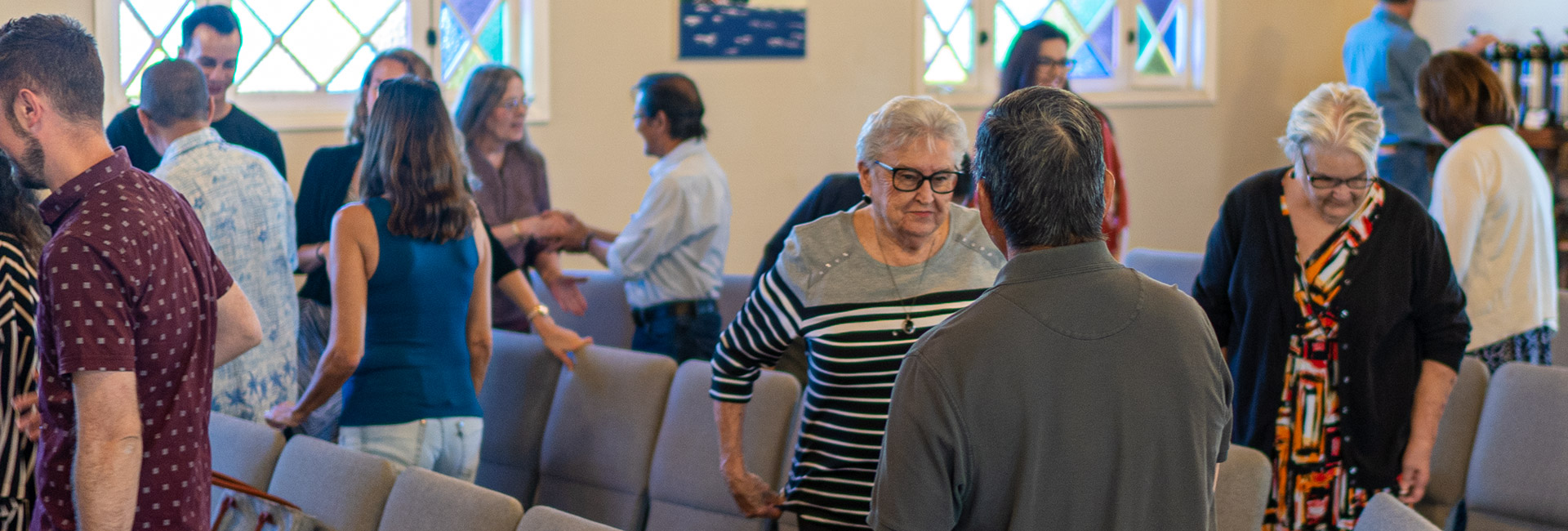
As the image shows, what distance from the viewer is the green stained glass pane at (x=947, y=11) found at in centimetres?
711

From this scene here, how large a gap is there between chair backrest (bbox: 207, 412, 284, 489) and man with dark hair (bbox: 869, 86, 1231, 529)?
1.91 m

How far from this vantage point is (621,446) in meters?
3.38

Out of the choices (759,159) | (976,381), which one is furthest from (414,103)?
(759,159)

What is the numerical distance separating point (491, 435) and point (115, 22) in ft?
7.41

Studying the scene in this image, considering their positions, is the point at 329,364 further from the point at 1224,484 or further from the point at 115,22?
the point at 115,22

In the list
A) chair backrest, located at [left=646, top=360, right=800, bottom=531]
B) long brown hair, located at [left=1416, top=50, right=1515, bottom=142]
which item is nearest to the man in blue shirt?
long brown hair, located at [left=1416, top=50, right=1515, bottom=142]

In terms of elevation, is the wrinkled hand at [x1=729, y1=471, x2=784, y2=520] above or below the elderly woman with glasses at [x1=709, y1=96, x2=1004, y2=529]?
below

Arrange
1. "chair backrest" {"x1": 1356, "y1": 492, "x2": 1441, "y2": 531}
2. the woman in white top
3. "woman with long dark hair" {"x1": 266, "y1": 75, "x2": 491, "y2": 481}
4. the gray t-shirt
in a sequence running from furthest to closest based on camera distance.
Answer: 1. the woman in white top
2. "woman with long dark hair" {"x1": 266, "y1": 75, "x2": 491, "y2": 481}
3. "chair backrest" {"x1": 1356, "y1": 492, "x2": 1441, "y2": 531}
4. the gray t-shirt

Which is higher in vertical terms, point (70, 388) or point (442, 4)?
point (442, 4)

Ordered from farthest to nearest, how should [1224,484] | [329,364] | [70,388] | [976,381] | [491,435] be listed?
[491,435]
[329,364]
[1224,484]
[70,388]
[976,381]

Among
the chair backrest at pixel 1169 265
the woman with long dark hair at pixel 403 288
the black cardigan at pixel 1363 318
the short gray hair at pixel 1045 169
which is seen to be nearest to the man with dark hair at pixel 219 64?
the woman with long dark hair at pixel 403 288

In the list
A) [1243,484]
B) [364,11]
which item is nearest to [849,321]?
[1243,484]

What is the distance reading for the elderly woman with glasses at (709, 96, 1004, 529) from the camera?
6.86 ft

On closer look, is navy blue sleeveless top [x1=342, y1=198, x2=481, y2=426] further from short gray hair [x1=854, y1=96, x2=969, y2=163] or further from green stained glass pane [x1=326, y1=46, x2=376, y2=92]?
green stained glass pane [x1=326, y1=46, x2=376, y2=92]
